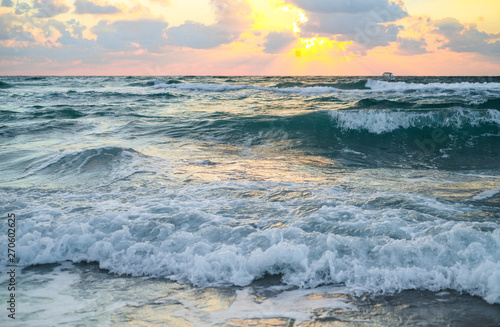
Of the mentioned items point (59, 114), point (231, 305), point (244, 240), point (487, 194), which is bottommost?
point (231, 305)

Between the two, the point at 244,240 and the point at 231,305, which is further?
the point at 244,240

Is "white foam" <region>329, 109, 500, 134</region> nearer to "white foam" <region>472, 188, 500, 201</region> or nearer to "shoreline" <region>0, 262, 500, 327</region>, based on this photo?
"white foam" <region>472, 188, 500, 201</region>

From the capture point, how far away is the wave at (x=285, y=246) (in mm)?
3750

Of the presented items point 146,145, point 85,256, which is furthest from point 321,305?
point 146,145

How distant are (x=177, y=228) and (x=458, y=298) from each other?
3.06m

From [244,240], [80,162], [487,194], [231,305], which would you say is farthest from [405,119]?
[231,305]

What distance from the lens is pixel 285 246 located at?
4.21 meters

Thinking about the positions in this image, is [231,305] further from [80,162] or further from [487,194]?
[80,162]

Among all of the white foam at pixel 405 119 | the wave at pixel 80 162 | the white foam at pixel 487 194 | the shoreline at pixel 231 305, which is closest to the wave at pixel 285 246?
the shoreline at pixel 231 305

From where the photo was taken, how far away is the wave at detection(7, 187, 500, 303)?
3750 mm

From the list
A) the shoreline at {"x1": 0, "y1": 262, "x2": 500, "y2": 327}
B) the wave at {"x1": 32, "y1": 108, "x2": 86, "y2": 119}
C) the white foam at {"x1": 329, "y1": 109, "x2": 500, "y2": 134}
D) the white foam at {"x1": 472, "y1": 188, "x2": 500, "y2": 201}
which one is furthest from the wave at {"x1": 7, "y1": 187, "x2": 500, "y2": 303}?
the wave at {"x1": 32, "y1": 108, "x2": 86, "y2": 119}

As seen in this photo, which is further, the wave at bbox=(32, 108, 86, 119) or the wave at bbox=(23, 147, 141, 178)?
the wave at bbox=(32, 108, 86, 119)

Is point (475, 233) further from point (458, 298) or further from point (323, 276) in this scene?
point (323, 276)

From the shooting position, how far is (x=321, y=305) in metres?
3.34
